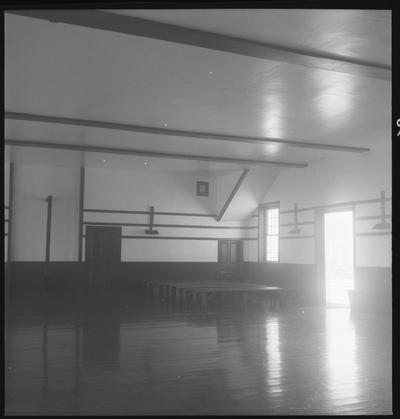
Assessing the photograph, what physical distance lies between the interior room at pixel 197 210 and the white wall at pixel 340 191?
4 centimetres

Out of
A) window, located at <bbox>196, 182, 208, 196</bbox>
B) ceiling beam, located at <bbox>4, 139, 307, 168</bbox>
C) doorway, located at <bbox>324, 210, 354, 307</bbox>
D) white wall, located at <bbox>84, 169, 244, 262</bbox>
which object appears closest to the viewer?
ceiling beam, located at <bbox>4, 139, 307, 168</bbox>

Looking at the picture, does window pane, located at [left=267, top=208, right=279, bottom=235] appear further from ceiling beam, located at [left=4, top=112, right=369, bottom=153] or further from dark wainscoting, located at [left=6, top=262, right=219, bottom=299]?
ceiling beam, located at [left=4, top=112, right=369, bottom=153]

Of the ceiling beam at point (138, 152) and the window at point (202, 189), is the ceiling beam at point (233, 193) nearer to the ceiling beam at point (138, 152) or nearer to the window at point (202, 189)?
the window at point (202, 189)

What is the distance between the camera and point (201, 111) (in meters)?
7.79

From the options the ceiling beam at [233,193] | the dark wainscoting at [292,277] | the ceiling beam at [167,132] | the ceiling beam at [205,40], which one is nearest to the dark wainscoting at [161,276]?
the dark wainscoting at [292,277]

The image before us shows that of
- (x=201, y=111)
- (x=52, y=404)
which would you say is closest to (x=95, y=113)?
(x=201, y=111)

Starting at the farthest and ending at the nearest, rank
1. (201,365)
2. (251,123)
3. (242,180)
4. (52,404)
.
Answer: (242,180), (251,123), (201,365), (52,404)

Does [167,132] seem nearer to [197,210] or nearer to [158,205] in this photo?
[158,205]

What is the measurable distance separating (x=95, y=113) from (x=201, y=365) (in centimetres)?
442

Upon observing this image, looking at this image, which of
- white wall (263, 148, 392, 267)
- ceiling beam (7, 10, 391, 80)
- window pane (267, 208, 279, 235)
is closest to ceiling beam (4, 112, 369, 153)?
white wall (263, 148, 392, 267)

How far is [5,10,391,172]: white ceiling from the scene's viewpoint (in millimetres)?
4828

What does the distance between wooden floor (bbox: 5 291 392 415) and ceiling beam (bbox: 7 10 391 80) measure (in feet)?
10.3

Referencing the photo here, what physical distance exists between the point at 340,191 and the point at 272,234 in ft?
10.6
